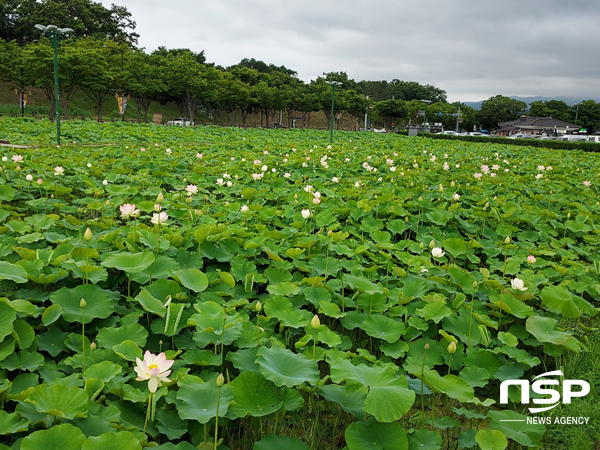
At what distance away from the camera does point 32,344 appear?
1797mm

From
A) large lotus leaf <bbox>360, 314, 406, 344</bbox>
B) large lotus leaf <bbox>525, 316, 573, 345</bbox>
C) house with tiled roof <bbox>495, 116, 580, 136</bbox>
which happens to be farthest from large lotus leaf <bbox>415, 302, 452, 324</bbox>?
house with tiled roof <bbox>495, 116, 580, 136</bbox>

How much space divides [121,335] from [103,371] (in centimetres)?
30

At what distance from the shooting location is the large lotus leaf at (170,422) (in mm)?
1462

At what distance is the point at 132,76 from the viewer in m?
30.2

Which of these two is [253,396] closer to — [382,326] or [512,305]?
[382,326]

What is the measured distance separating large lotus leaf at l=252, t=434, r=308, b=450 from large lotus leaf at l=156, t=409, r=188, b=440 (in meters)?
0.28

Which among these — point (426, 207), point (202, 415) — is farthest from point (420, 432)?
point (426, 207)

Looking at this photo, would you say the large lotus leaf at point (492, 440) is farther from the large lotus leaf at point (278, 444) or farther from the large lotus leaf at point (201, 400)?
the large lotus leaf at point (201, 400)

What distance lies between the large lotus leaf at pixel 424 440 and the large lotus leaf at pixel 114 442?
3.08ft

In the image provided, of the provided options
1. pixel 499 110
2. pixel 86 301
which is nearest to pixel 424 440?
pixel 86 301

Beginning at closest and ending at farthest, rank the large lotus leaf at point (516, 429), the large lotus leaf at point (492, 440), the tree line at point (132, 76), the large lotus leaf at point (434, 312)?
the large lotus leaf at point (492, 440), the large lotus leaf at point (516, 429), the large lotus leaf at point (434, 312), the tree line at point (132, 76)

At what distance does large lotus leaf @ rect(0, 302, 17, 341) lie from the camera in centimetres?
160

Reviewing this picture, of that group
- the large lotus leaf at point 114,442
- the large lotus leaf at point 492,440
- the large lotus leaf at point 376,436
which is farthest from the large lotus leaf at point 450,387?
the large lotus leaf at point 114,442

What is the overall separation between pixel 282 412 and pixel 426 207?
3.31 metres
